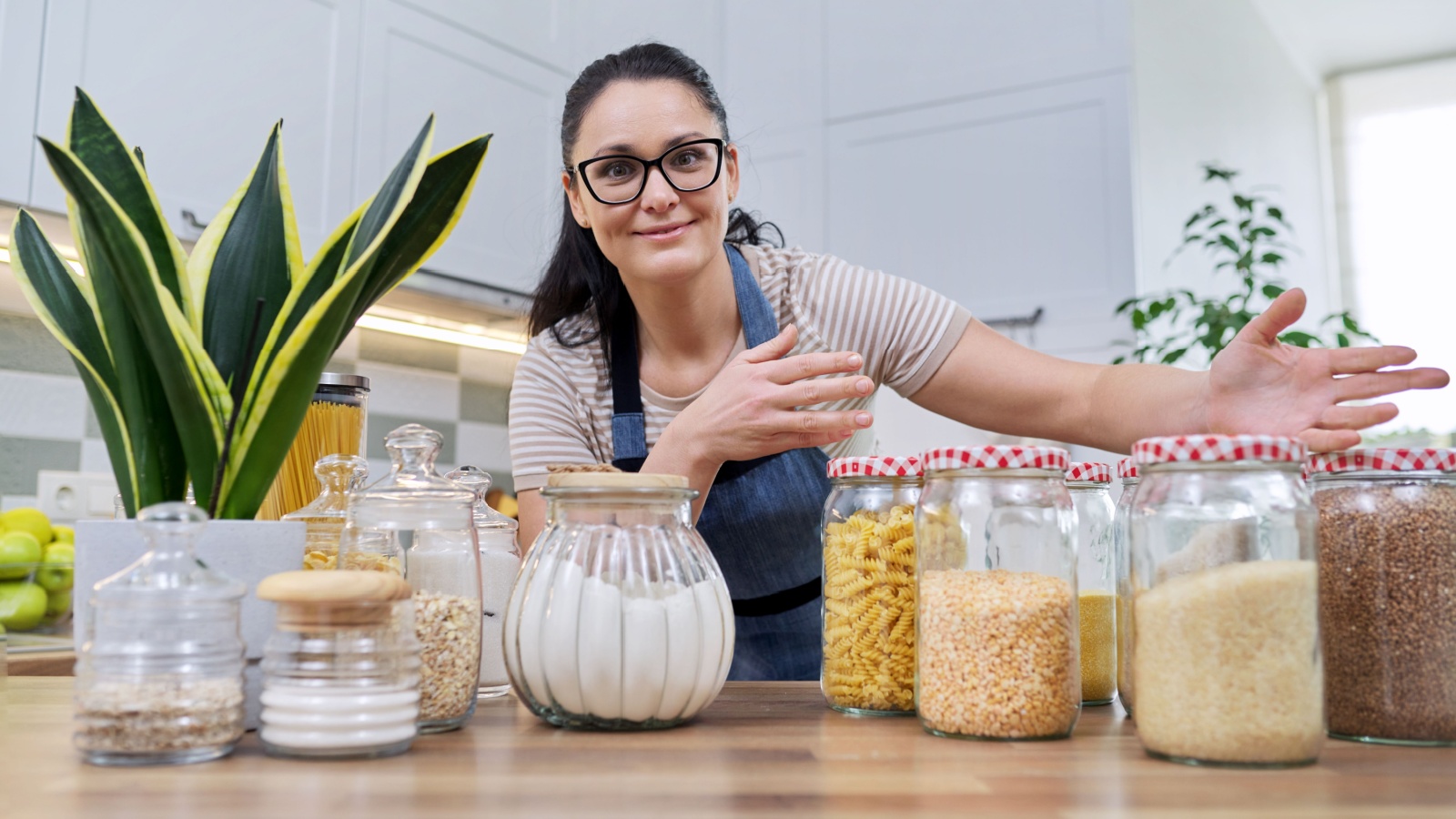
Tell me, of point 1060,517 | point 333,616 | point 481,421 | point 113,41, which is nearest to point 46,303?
point 333,616

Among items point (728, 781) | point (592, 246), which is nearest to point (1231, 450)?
point (728, 781)

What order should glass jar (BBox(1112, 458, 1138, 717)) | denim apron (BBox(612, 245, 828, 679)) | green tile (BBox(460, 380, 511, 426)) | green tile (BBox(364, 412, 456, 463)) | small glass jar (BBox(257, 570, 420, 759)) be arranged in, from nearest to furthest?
small glass jar (BBox(257, 570, 420, 759)) < glass jar (BBox(1112, 458, 1138, 717)) < denim apron (BBox(612, 245, 828, 679)) < green tile (BBox(364, 412, 456, 463)) < green tile (BBox(460, 380, 511, 426))

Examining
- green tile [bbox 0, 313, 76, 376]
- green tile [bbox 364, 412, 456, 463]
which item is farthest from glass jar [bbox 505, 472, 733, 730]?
green tile [bbox 364, 412, 456, 463]

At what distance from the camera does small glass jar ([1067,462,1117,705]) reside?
2.59ft

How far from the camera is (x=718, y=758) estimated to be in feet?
1.88

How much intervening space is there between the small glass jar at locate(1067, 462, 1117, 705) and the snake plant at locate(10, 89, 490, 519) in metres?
0.50

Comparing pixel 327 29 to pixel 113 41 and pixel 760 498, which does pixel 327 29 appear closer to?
pixel 113 41

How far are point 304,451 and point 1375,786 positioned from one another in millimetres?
879

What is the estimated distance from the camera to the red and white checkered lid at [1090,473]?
31.7 inches

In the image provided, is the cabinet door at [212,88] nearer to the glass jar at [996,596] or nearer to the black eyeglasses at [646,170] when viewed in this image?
the black eyeglasses at [646,170]

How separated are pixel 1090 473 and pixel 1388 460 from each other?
0.21m

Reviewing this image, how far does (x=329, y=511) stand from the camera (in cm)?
78

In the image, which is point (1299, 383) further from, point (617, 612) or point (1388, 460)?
point (617, 612)

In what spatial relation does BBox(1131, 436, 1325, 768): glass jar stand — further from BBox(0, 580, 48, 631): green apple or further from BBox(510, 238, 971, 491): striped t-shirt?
BBox(0, 580, 48, 631): green apple
